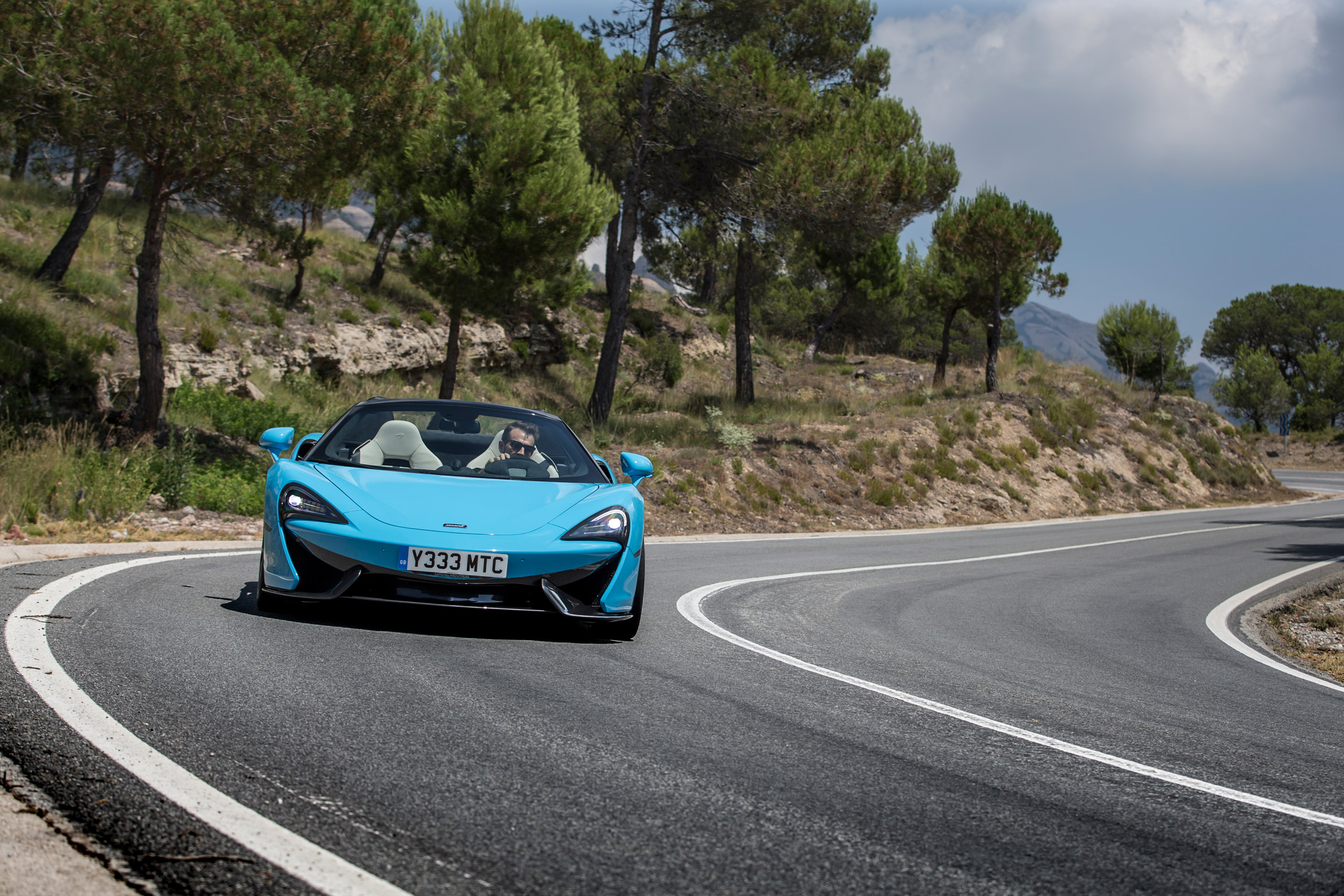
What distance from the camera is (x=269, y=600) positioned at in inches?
210

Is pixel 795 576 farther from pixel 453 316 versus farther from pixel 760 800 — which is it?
pixel 453 316

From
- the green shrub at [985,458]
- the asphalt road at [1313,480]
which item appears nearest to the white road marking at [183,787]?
the green shrub at [985,458]

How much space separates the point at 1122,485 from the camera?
30109 mm

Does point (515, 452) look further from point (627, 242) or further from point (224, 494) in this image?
point (627, 242)

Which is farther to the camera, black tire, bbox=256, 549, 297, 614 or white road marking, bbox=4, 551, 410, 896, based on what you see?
black tire, bbox=256, 549, 297, 614

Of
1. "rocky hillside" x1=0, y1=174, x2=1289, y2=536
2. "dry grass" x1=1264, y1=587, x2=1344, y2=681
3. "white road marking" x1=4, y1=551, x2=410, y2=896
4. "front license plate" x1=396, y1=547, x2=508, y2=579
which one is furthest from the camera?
"rocky hillside" x1=0, y1=174, x2=1289, y2=536

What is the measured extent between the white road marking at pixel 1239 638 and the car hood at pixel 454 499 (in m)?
5.17

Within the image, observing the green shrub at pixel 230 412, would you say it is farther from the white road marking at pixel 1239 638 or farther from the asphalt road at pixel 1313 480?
the asphalt road at pixel 1313 480

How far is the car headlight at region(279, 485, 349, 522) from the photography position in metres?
5.03

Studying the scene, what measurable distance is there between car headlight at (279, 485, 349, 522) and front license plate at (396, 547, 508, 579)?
45 cm

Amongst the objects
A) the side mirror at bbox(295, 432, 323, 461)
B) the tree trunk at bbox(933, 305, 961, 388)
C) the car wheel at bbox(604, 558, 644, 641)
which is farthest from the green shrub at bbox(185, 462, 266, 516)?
the tree trunk at bbox(933, 305, 961, 388)

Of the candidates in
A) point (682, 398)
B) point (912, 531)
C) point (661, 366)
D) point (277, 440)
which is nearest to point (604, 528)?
point (277, 440)

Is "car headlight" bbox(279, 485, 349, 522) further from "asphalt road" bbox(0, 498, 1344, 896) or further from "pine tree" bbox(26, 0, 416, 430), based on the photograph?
"pine tree" bbox(26, 0, 416, 430)

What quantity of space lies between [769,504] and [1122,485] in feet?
55.2
